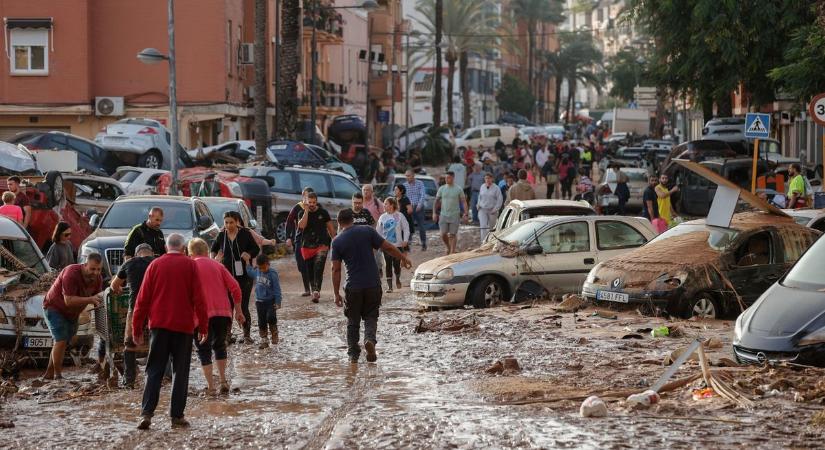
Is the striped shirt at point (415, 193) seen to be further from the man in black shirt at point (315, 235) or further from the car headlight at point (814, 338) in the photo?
the car headlight at point (814, 338)

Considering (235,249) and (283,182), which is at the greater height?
(283,182)

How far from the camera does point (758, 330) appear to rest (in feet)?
41.1

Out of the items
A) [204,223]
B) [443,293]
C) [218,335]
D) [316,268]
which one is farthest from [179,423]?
[204,223]

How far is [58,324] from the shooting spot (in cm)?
1423

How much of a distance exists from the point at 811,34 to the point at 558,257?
10570mm

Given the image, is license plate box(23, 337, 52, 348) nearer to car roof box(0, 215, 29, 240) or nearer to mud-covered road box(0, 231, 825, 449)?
mud-covered road box(0, 231, 825, 449)

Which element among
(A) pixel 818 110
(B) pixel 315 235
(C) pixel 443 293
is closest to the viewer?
(C) pixel 443 293

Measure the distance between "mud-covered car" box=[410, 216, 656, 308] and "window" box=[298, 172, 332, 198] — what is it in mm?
11836

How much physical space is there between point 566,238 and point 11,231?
7500 millimetres

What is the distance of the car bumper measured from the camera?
1933 cm

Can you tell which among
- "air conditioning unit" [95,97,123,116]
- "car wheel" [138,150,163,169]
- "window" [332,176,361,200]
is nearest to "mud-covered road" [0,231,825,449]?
"window" [332,176,361,200]

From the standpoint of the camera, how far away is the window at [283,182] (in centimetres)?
3153

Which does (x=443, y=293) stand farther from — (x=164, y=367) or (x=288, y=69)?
(x=288, y=69)

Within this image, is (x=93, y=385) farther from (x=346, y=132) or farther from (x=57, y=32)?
(x=346, y=132)
